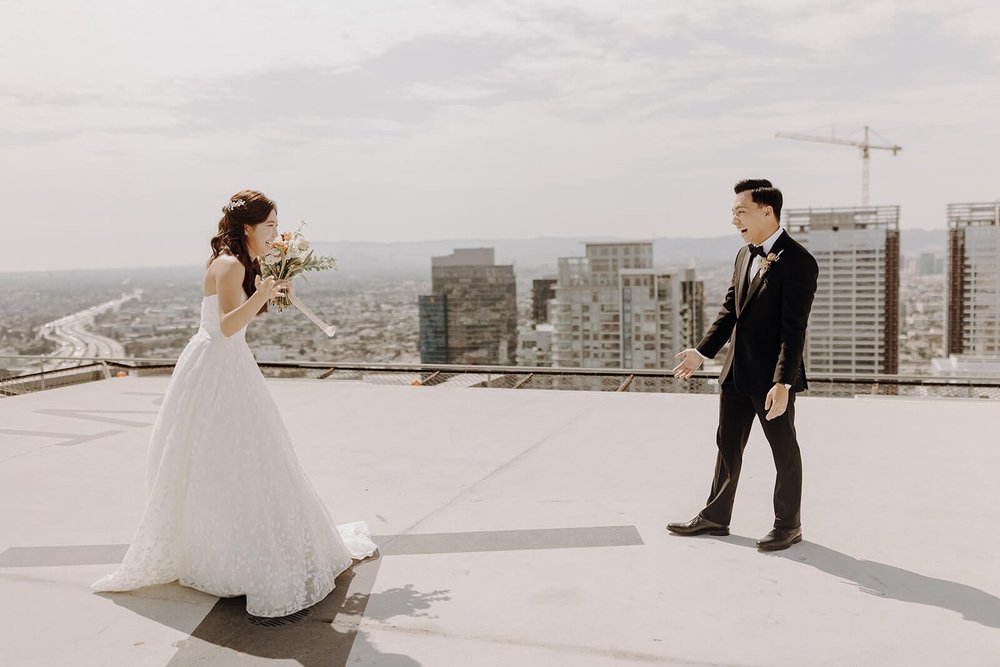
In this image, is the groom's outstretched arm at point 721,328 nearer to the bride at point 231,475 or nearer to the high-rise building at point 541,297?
the bride at point 231,475

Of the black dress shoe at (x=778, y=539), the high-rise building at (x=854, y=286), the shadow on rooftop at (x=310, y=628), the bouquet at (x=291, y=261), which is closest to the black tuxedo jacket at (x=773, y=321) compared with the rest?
the black dress shoe at (x=778, y=539)

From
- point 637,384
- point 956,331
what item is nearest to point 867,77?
point 956,331

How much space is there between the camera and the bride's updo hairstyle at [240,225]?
10.8 ft

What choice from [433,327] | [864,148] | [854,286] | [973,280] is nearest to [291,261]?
[433,327]

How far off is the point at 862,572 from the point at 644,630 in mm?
1266

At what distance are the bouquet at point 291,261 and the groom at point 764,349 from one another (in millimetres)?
1887

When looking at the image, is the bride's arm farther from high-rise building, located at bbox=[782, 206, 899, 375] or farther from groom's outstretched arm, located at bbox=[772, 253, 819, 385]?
high-rise building, located at bbox=[782, 206, 899, 375]

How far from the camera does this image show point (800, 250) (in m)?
3.66

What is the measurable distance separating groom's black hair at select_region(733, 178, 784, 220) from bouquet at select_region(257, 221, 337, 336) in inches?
79.8

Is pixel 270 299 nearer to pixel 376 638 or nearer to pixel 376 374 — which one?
pixel 376 638

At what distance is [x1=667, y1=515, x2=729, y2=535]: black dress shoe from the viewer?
4086 millimetres

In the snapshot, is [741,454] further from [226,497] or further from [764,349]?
[226,497]

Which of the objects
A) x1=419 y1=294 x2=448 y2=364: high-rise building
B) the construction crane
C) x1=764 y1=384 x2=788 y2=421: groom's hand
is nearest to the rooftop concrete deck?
x1=764 y1=384 x2=788 y2=421: groom's hand

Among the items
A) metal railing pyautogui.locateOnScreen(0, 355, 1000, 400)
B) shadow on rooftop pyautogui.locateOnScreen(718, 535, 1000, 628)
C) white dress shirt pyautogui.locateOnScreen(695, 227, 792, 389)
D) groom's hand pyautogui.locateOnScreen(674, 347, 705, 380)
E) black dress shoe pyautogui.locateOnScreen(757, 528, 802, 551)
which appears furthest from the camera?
metal railing pyautogui.locateOnScreen(0, 355, 1000, 400)
